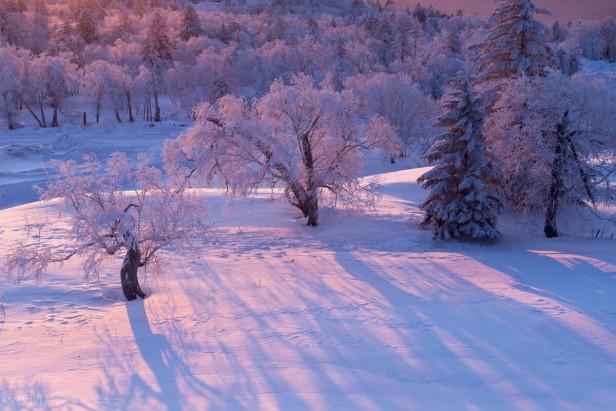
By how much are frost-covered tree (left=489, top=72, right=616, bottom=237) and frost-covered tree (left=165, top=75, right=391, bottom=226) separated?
16.6ft

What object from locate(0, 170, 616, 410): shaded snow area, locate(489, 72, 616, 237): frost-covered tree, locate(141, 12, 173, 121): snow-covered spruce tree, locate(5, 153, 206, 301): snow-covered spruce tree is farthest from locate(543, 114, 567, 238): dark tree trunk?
locate(141, 12, 173, 121): snow-covered spruce tree

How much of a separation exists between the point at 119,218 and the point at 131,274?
1.66m

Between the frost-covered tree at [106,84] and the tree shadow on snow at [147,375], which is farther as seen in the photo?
the frost-covered tree at [106,84]

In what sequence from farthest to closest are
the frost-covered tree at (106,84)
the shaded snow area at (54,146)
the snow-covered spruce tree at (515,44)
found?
the frost-covered tree at (106,84) < the shaded snow area at (54,146) < the snow-covered spruce tree at (515,44)

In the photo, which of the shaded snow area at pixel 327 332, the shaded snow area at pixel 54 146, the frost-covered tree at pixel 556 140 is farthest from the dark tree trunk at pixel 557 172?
the shaded snow area at pixel 54 146

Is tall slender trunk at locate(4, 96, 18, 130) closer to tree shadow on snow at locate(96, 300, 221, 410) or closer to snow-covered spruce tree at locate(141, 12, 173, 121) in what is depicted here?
snow-covered spruce tree at locate(141, 12, 173, 121)

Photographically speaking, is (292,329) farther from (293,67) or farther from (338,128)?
(293,67)

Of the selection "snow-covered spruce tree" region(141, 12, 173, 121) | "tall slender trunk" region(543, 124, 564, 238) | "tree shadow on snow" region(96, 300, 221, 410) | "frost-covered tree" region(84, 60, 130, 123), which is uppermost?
"snow-covered spruce tree" region(141, 12, 173, 121)

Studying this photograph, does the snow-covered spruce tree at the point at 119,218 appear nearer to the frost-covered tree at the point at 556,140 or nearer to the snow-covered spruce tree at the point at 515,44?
the frost-covered tree at the point at 556,140

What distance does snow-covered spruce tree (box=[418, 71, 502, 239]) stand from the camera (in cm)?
1777

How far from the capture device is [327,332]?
986 cm

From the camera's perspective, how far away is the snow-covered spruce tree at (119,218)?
38.4 ft

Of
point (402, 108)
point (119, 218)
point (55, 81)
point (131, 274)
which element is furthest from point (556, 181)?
point (55, 81)

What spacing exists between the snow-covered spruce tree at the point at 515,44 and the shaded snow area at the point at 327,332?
10916 millimetres
